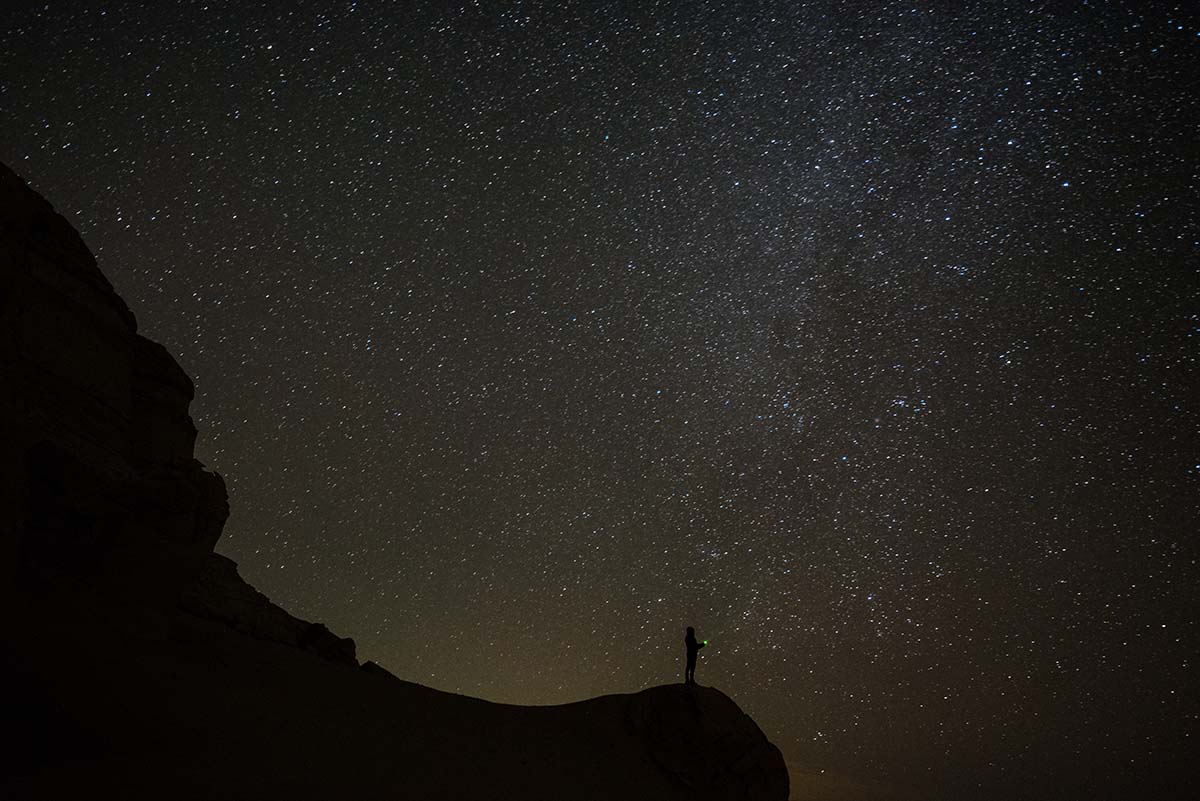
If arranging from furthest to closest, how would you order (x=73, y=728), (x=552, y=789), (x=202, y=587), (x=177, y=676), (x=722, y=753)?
(x=202, y=587)
(x=722, y=753)
(x=552, y=789)
(x=177, y=676)
(x=73, y=728)

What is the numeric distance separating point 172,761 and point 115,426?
26.6 ft

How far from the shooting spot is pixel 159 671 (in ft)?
46.5

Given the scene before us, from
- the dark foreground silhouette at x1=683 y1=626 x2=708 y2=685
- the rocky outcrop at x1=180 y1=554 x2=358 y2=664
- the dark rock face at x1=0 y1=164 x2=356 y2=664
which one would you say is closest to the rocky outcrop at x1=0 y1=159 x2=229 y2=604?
the dark rock face at x1=0 y1=164 x2=356 y2=664

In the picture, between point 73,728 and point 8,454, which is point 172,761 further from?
point 8,454

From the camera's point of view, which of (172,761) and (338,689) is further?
(338,689)

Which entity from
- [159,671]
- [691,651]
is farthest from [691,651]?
[159,671]

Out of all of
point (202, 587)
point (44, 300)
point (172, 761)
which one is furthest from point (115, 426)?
point (172, 761)

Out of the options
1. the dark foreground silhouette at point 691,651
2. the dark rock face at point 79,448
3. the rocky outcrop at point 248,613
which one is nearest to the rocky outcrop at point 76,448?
the dark rock face at point 79,448

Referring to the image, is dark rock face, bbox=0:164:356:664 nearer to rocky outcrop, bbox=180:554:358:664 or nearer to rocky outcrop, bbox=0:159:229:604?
rocky outcrop, bbox=0:159:229:604

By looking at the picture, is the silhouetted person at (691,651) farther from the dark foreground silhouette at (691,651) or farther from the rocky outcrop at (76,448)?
the rocky outcrop at (76,448)

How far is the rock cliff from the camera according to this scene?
1205cm

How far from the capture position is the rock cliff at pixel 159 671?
12047 mm

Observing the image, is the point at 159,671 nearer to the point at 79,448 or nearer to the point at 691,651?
the point at 79,448

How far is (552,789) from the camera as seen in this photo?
52.8 ft
